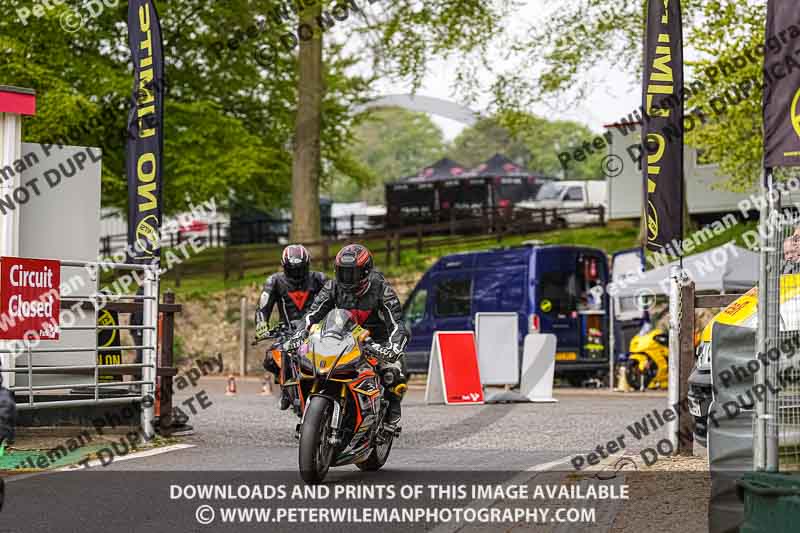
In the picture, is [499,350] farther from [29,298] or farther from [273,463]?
[29,298]

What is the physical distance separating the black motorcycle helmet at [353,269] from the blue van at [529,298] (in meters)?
13.2

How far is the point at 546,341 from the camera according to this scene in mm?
21000

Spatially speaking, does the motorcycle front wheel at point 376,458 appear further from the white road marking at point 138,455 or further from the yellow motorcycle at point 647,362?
the yellow motorcycle at point 647,362

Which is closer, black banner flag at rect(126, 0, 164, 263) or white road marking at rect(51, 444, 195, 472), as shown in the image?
white road marking at rect(51, 444, 195, 472)

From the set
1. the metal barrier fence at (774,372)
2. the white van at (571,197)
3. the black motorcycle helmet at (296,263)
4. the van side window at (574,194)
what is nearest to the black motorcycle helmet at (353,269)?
the black motorcycle helmet at (296,263)

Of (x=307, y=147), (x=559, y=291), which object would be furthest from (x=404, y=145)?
(x=559, y=291)

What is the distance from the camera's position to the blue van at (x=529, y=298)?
942 inches

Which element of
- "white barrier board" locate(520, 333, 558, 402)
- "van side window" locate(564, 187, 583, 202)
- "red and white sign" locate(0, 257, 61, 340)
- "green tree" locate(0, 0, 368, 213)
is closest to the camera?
"red and white sign" locate(0, 257, 61, 340)

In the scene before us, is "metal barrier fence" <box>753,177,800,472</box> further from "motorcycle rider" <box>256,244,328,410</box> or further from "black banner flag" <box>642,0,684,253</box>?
"motorcycle rider" <box>256,244,328,410</box>

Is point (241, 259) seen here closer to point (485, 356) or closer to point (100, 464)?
point (485, 356)

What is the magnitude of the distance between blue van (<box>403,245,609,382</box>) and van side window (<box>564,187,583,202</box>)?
21.7 metres

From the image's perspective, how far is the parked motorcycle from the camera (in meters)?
9.50

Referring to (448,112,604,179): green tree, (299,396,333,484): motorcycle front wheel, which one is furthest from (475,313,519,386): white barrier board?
(448,112,604,179): green tree

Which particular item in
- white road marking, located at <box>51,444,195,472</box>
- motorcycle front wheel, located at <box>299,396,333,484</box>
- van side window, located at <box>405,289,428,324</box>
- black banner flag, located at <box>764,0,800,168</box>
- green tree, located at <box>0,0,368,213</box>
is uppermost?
green tree, located at <box>0,0,368,213</box>
